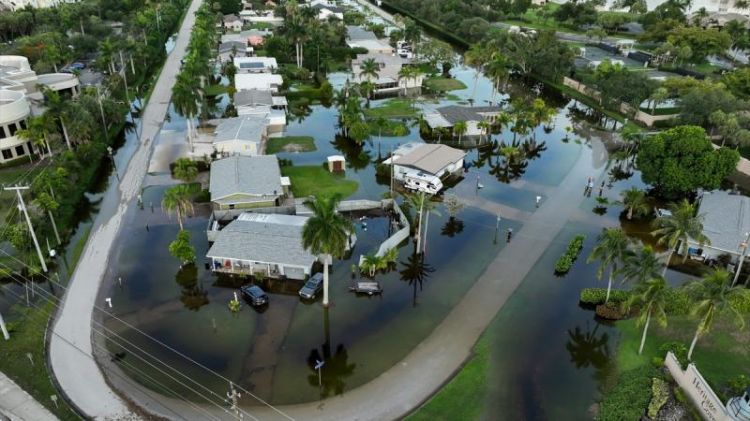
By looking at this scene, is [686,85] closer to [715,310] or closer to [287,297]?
[715,310]

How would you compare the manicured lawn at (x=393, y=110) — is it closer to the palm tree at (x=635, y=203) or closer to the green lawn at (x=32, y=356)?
the palm tree at (x=635, y=203)

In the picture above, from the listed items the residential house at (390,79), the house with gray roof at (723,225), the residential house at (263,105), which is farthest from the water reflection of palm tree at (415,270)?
the residential house at (390,79)

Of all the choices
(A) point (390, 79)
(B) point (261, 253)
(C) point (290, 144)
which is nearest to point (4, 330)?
(B) point (261, 253)

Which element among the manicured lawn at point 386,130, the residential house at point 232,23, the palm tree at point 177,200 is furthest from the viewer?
the residential house at point 232,23

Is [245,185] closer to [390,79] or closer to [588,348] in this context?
[588,348]

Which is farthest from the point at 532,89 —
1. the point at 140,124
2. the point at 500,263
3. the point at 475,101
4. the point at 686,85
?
the point at 140,124

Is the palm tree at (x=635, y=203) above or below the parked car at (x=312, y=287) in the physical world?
above
